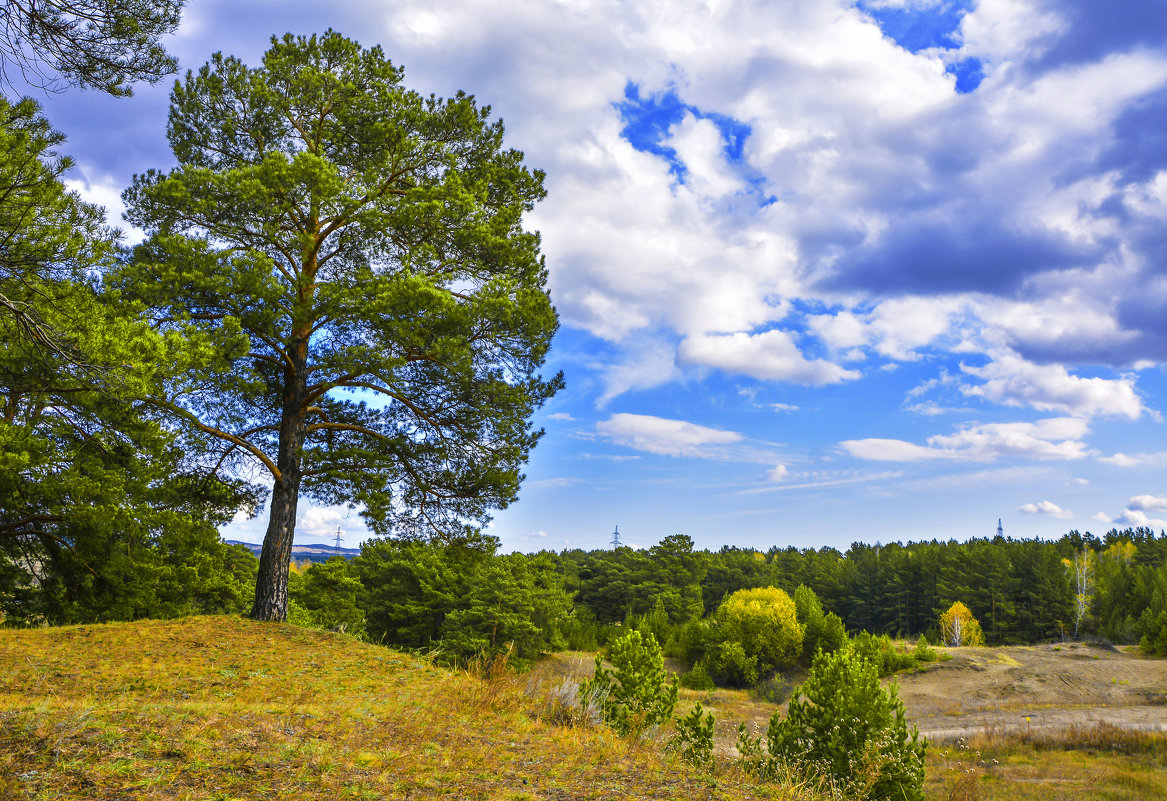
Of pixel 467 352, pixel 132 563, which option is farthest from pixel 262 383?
pixel 132 563

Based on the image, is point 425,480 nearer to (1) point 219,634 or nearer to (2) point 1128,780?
(1) point 219,634

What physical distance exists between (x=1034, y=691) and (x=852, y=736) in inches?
1329

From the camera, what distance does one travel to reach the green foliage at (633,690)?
7918mm

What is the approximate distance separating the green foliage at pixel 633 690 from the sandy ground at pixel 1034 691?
19.5 metres

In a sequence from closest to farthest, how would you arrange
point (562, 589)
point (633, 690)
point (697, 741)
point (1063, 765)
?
point (697, 741)
point (633, 690)
point (1063, 765)
point (562, 589)

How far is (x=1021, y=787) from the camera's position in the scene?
54.7ft

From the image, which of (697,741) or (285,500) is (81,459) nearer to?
(285,500)

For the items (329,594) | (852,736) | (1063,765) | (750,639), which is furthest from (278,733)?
(750,639)

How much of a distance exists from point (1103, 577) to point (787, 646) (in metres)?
36.1

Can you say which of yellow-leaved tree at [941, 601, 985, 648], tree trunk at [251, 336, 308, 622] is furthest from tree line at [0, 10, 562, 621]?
yellow-leaved tree at [941, 601, 985, 648]

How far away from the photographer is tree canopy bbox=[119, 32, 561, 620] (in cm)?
1023

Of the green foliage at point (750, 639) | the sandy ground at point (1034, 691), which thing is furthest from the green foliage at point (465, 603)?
the sandy ground at point (1034, 691)

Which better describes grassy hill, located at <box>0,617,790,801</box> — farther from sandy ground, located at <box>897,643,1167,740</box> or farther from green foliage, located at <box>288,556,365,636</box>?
green foliage, located at <box>288,556,365,636</box>

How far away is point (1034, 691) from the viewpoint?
3231cm
